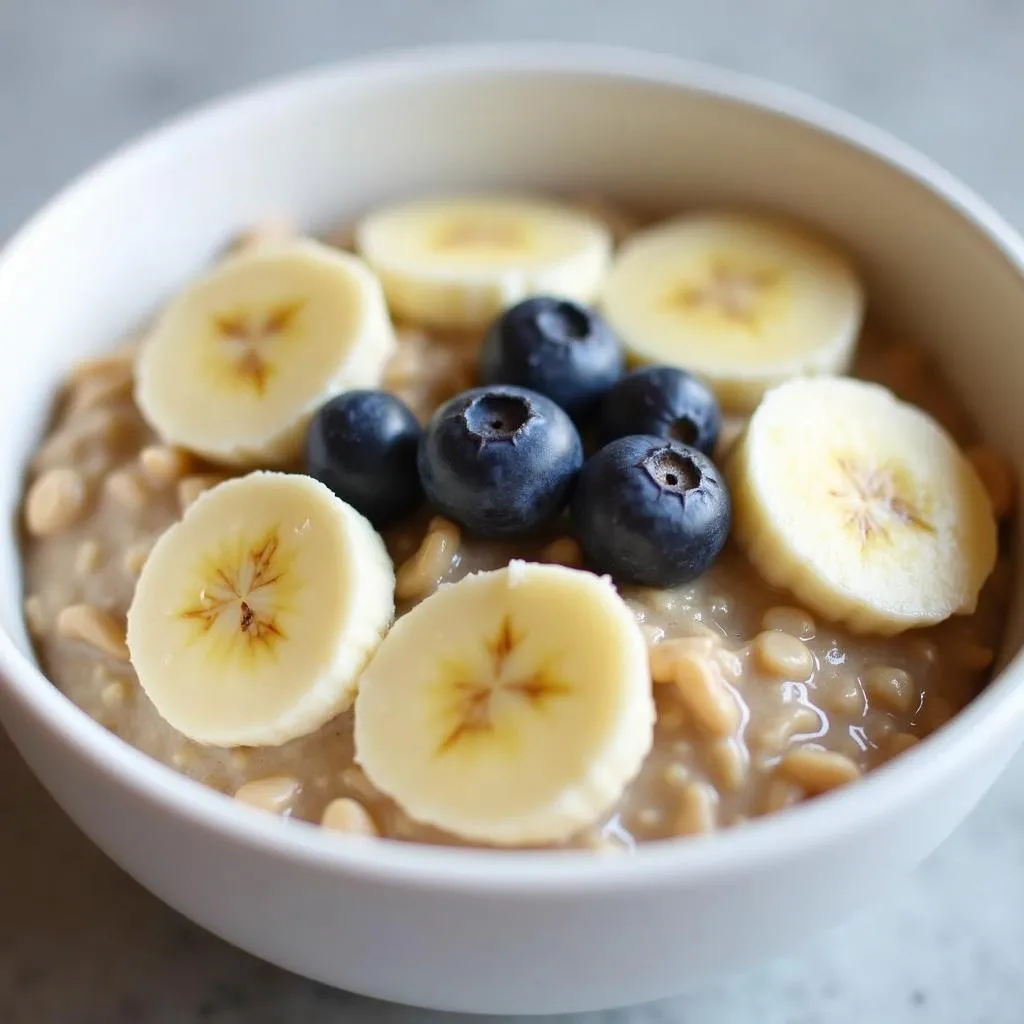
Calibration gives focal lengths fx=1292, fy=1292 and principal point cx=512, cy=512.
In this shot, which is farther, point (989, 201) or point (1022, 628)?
point (989, 201)

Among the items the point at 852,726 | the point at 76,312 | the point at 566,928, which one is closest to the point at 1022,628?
the point at 852,726

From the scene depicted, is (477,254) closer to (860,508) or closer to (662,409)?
(662,409)

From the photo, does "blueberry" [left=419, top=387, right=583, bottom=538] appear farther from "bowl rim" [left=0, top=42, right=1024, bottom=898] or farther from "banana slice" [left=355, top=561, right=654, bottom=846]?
"bowl rim" [left=0, top=42, right=1024, bottom=898]

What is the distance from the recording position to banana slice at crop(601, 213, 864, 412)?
1.15 meters

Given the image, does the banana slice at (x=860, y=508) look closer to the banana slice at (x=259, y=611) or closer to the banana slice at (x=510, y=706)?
the banana slice at (x=510, y=706)

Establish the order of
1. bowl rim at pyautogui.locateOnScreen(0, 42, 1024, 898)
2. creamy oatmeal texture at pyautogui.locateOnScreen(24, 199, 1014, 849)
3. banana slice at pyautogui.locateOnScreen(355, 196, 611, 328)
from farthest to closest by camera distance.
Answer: banana slice at pyautogui.locateOnScreen(355, 196, 611, 328) → creamy oatmeal texture at pyautogui.locateOnScreen(24, 199, 1014, 849) → bowl rim at pyautogui.locateOnScreen(0, 42, 1024, 898)

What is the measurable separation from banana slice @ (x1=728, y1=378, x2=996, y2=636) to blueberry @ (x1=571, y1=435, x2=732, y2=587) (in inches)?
2.4

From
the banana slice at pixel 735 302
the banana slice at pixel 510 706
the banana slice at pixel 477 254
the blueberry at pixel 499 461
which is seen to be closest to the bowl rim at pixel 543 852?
the banana slice at pixel 510 706

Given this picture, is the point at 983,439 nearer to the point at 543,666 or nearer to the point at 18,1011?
the point at 543,666

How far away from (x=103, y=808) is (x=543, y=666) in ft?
0.98

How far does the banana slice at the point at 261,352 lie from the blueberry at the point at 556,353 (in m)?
0.12

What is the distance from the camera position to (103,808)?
83 centimetres

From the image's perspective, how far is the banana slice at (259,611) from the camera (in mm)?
887

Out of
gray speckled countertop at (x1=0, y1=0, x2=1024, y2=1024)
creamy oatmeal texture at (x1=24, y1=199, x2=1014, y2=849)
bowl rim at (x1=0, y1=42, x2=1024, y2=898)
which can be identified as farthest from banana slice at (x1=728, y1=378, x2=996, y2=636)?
gray speckled countertop at (x1=0, y1=0, x2=1024, y2=1024)
